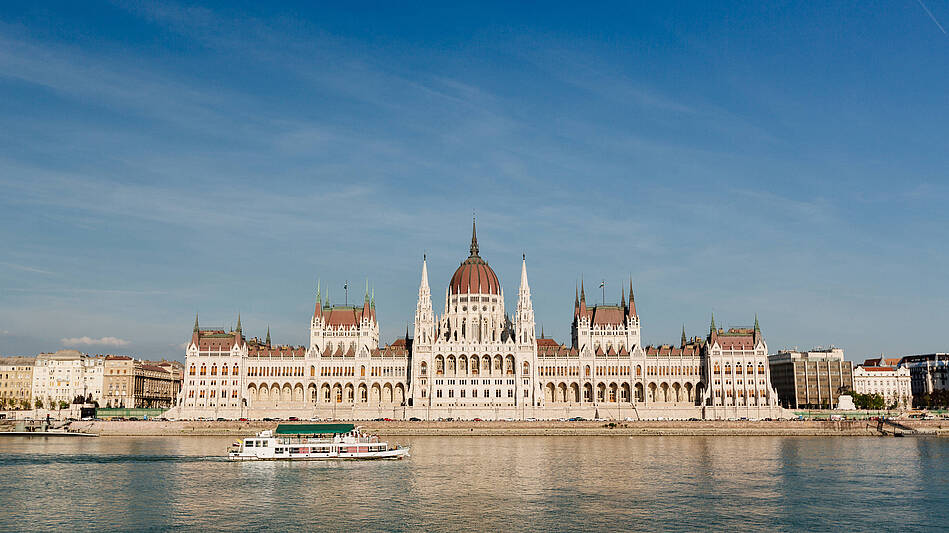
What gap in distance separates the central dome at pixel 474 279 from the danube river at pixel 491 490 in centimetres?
6803

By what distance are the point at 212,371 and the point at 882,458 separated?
11281cm

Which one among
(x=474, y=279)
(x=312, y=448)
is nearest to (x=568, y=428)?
(x=474, y=279)

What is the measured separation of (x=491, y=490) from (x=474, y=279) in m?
104

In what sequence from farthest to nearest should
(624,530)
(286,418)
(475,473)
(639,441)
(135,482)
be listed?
(286,418)
(639,441)
(475,473)
(135,482)
(624,530)

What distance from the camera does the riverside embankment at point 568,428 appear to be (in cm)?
12975

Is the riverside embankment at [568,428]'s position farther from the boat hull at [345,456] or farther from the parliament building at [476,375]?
the boat hull at [345,456]

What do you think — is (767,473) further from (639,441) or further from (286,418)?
(286,418)

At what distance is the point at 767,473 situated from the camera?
75.4 m

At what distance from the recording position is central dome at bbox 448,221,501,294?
6555 inches

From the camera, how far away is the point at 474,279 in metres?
168

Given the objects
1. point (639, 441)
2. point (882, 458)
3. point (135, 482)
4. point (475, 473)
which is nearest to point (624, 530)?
point (475, 473)

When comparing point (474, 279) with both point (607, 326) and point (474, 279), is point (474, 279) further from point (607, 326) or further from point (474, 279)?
point (607, 326)

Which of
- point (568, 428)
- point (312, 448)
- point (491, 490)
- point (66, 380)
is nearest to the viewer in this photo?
point (491, 490)

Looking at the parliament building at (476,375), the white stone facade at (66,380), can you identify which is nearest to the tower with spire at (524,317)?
the parliament building at (476,375)
